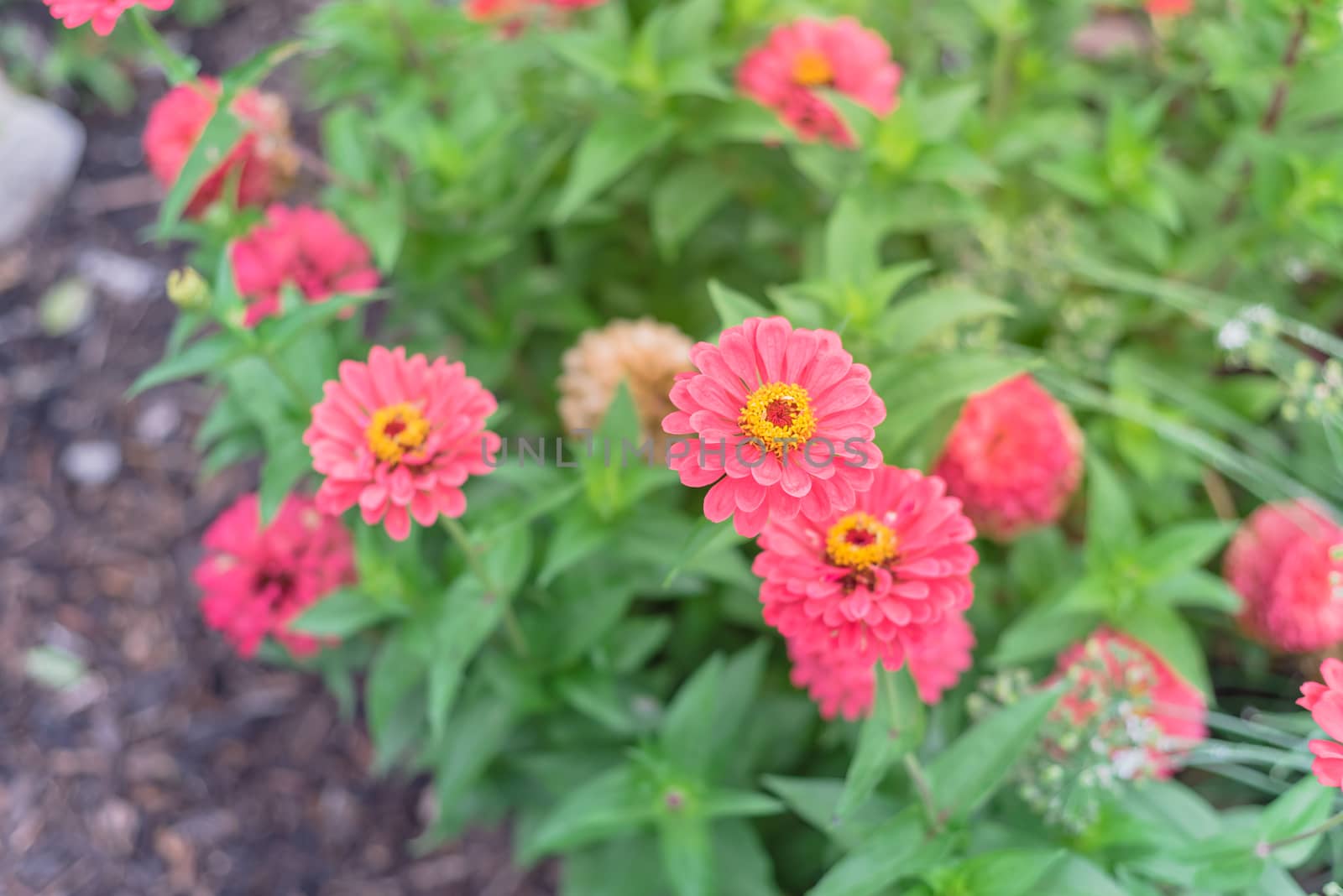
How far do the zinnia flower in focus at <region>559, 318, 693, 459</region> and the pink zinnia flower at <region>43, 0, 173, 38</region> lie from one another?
85cm

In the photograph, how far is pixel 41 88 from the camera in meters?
3.16

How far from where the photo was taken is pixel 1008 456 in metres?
1.61

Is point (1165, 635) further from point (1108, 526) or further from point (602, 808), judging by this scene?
point (602, 808)

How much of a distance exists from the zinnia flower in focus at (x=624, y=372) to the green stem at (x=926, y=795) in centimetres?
74

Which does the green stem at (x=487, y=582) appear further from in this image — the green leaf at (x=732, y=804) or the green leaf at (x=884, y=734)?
the green leaf at (x=884, y=734)

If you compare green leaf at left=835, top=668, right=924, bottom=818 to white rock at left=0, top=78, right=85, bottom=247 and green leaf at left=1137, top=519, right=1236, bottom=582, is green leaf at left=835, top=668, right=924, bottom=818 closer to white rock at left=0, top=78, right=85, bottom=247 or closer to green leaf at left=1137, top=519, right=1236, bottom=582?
green leaf at left=1137, top=519, right=1236, bottom=582

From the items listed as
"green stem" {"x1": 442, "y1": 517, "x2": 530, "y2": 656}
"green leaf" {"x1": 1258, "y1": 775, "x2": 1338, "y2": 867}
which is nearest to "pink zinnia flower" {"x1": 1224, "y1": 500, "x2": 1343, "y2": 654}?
"green leaf" {"x1": 1258, "y1": 775, "x2": 1338, "y2": 867}

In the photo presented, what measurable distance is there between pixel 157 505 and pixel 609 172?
1730mm

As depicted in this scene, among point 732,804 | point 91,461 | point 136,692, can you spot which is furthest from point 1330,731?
point 91,461

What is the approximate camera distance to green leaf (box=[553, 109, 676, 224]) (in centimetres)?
161

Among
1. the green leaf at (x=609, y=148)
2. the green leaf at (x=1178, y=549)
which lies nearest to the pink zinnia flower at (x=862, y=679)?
the green leaf at (x=1178, y=549)

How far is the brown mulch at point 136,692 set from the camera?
2.22 meters

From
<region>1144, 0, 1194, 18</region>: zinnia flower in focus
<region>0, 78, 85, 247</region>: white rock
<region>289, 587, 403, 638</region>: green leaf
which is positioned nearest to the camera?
<region>289, 587, 403, 638</region>: green leaf

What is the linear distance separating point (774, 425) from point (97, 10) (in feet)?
3.10
